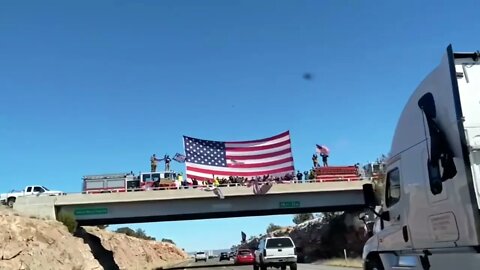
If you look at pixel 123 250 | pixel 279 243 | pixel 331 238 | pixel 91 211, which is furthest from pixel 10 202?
pixel 331 238

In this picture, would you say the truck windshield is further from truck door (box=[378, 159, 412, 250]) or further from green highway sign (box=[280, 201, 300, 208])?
truck door (box=[378, 159, 412, 250])

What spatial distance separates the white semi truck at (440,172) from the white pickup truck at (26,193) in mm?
42131

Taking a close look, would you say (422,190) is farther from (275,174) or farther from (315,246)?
(315,246)

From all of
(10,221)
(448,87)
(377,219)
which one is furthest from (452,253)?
(10,221)

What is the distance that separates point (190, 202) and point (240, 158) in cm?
593

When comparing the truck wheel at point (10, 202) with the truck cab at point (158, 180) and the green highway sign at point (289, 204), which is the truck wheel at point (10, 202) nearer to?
the truck cab at point (158, 180)

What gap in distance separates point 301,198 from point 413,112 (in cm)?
4172

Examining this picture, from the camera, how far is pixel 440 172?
7.91m

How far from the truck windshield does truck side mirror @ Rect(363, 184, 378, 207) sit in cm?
2104

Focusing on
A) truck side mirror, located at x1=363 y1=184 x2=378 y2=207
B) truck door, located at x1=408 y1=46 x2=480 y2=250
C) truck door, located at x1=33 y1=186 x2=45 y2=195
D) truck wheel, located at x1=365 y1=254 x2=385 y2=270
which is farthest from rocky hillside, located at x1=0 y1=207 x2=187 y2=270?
truck door, located at x1=408 y1=46 x2=480 y2=250

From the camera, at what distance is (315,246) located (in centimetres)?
7312

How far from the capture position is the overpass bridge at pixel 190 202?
47188 mm

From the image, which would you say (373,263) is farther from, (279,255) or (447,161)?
(279,255)

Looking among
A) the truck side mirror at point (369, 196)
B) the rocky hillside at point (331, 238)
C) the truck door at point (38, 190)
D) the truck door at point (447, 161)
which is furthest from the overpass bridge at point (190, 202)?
the truck door at point (447, 161)
